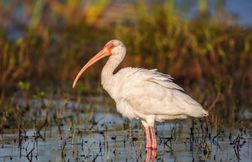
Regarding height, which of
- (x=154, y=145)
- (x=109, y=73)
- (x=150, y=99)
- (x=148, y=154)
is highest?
(x=109, y=73)

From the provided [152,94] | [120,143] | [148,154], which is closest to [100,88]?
[120,143]

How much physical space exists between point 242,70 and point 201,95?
6.29ft

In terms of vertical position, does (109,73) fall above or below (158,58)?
below

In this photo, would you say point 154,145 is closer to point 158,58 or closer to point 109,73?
point 109,73

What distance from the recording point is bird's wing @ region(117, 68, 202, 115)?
10.5m

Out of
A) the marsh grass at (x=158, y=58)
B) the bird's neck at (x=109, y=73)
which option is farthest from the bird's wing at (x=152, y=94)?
the marsh grass at (x=158, y=58)

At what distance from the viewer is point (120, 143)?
10797 millimetres

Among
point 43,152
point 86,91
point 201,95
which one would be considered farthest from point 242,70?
point 43,152

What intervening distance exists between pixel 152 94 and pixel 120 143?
86cm

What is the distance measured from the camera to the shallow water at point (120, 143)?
9.85 metres

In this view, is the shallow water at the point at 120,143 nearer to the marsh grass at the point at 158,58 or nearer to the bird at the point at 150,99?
the bird at the point at 150,99

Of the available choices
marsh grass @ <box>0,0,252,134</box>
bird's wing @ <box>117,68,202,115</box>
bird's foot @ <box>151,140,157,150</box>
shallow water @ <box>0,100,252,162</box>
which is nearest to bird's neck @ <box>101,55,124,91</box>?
bird's wing @ <box>117,68,202,115</box>

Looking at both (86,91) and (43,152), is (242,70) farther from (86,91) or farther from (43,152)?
(43,152)

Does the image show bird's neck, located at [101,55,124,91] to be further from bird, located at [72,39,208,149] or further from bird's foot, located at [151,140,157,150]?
bird's foot, located at [151,140,157,150]
